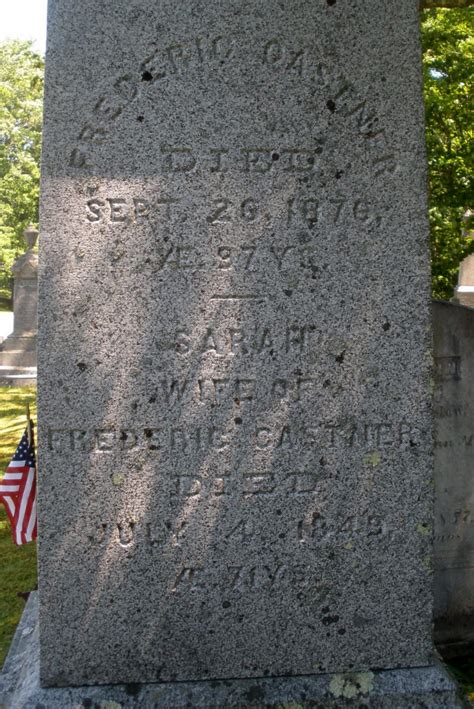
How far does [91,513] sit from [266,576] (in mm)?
638

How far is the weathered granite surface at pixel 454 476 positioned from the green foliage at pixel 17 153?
1230 inches

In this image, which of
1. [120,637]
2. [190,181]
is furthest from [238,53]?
[120,637]

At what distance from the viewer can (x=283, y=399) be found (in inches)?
95.7

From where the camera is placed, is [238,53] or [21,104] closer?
[238,53]

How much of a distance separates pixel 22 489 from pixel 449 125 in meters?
8.05

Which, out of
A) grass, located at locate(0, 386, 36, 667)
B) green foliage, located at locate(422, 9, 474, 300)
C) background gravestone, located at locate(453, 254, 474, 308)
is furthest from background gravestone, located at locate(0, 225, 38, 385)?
green foliage, located at locate(422, 9, 474, 300)

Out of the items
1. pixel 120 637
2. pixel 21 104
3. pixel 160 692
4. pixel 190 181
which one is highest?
pixel 21 104

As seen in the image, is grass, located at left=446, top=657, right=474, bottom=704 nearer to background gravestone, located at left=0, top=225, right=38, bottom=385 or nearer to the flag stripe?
the flag stripe

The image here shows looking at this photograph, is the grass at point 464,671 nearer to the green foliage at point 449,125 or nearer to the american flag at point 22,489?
the american flag at point 22,489

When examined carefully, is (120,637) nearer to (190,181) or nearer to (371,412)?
(371,412)

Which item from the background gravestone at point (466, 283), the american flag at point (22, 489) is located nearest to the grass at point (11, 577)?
the american flag at point (22, 489)

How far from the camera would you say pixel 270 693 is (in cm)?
237

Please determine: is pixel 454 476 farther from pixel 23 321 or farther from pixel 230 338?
pixel 23 321

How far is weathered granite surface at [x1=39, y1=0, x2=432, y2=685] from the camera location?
2.35 meters
